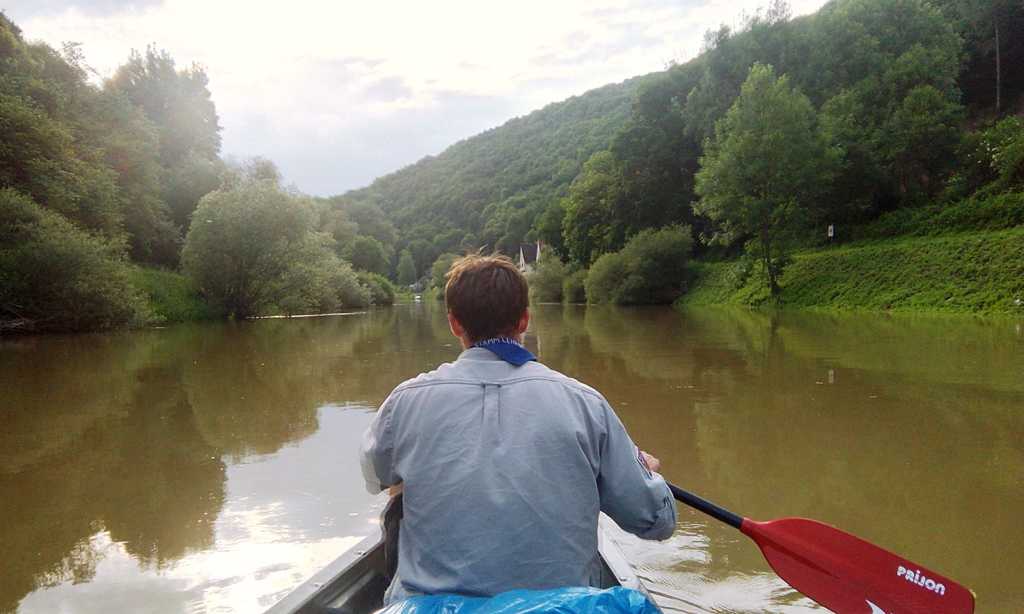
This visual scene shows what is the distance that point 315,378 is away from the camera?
948 cm

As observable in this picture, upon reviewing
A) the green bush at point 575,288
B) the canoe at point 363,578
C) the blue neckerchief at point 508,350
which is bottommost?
the green bush at point 575,288

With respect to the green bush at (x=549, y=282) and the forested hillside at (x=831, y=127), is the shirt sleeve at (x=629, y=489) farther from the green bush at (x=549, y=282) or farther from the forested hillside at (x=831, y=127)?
the green bush at (x=549, y=282)

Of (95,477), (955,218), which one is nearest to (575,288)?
(955,218)

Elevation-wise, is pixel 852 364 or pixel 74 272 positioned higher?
pixel 74 272

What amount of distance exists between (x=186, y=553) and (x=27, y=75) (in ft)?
79.5

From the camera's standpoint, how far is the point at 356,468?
4914 mm

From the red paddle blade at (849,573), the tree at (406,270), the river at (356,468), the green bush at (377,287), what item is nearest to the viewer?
the red paddle blade at (849,573)

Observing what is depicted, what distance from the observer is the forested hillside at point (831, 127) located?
80.4ft

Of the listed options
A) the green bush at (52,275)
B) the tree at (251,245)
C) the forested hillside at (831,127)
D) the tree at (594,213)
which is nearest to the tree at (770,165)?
the forested hillside at (831,127)

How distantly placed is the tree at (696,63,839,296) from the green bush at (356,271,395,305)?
80.0 feet

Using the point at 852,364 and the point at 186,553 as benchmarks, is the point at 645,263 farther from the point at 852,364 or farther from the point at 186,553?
the point at 186,553

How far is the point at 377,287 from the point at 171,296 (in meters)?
21.2

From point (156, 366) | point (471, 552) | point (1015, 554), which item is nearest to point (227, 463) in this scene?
point (471, 552)

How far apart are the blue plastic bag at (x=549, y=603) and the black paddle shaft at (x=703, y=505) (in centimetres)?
108
